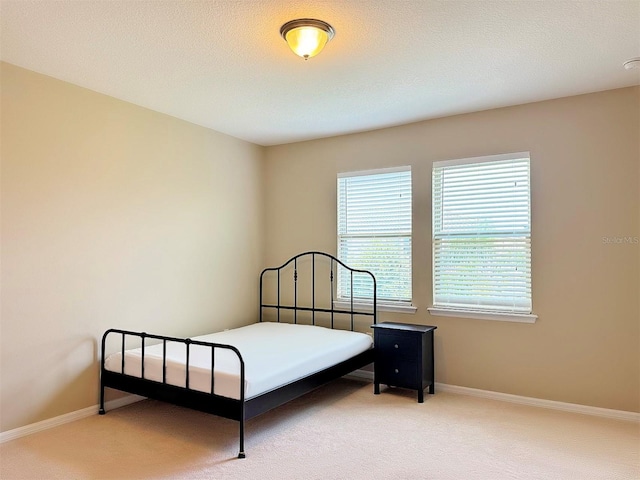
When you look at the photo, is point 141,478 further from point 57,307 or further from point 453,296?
point 453,296

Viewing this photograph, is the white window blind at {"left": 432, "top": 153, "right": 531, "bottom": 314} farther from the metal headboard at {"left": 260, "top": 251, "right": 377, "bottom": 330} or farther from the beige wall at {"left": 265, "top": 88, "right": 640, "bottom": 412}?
the metal headboard at {"left": 260, "top": 251, "right": 377, "bottom": 330}

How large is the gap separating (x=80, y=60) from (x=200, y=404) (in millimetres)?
2341

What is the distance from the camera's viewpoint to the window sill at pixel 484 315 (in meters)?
3.80

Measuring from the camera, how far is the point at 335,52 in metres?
2.86

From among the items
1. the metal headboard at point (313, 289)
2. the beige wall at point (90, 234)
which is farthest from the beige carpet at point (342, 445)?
the metal headboard at point (313, 289)

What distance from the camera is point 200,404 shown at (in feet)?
9.78

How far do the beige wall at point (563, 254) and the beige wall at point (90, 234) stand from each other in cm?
204

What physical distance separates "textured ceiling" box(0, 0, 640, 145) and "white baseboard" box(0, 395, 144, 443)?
2.42 meters

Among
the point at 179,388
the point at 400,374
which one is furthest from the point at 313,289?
the point at 179,388

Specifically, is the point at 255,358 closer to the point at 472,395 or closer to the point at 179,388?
the point at 179,388

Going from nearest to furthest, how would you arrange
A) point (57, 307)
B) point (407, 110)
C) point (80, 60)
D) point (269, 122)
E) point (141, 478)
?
1. point (141, 478)
2. point (80, 60)
3. point (57, 307)
4. point (407, 110)
5. point (269, 122)

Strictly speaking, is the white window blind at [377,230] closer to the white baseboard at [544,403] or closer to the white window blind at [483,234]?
the white window blind at [483,234]

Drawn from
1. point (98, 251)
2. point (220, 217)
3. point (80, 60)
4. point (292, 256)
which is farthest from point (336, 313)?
point (80, 60)

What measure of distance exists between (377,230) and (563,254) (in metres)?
1.67
